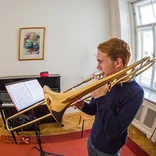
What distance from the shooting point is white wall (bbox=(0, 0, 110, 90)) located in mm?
2893

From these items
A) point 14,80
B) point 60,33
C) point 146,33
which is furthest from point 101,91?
point 146,33

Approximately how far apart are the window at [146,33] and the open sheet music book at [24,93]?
81.2 inches

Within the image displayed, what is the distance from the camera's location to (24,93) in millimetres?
1600

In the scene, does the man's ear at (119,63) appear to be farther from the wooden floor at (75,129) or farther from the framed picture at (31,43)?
the framed picture at (31,43)

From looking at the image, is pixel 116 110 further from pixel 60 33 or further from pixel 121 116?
pixel 60 33

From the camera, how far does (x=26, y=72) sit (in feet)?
9.98

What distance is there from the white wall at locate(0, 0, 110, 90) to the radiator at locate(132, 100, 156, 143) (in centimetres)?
128

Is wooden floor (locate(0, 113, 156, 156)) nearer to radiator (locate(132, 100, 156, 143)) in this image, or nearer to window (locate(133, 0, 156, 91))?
radiator (locate(132, 100, 156, 143))

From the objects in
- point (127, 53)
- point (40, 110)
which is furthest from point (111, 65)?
point (40, 110)

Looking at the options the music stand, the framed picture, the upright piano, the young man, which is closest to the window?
the upright piano

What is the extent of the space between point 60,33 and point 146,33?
5.27 ft

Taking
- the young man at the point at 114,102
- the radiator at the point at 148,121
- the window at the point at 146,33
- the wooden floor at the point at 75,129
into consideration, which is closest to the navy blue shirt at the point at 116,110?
the young man at the point at 114,102

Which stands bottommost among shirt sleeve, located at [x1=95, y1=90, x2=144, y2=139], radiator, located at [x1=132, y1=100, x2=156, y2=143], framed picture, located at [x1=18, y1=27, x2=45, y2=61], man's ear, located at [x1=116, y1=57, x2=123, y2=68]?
radiator, located at [x1=132, y1=100, x2=156, y2=143]

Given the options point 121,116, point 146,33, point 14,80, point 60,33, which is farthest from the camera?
point 60,33
